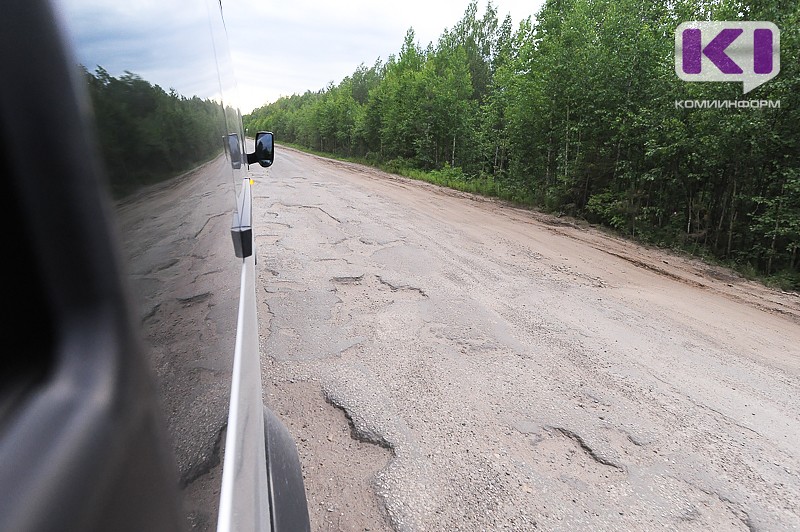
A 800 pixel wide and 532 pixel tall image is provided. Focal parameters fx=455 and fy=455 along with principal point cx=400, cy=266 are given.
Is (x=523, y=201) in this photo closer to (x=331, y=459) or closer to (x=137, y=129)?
(x=331, y=459)

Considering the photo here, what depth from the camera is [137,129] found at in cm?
59

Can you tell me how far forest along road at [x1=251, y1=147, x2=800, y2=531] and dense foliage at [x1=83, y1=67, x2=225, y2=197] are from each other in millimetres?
1845

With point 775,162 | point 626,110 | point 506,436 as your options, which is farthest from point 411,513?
point 626,110

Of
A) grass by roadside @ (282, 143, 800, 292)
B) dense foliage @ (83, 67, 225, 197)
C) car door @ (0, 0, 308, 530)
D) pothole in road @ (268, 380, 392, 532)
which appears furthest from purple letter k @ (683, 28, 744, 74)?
car door @ (0, 0, 308, 530)

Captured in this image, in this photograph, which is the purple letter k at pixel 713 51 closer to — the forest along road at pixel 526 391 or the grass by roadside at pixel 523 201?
the grass by roadside at pixel 523 201

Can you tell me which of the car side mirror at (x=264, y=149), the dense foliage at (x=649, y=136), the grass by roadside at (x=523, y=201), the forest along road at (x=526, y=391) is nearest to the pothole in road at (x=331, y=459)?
the forest along road at (x=526, y=391)

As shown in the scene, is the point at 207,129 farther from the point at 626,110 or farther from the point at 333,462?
the point at 626,110

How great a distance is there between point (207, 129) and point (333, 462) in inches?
71.5

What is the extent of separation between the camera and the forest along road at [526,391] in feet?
7.26

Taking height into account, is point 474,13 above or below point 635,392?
above

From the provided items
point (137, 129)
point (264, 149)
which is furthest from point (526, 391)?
point (137, 129)

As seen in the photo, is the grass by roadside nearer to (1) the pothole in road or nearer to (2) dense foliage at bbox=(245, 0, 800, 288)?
(2) dense foliage at bbox=(245, 0, 800, 288)

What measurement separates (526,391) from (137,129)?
2968 mm

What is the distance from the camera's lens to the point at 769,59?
283 inches
